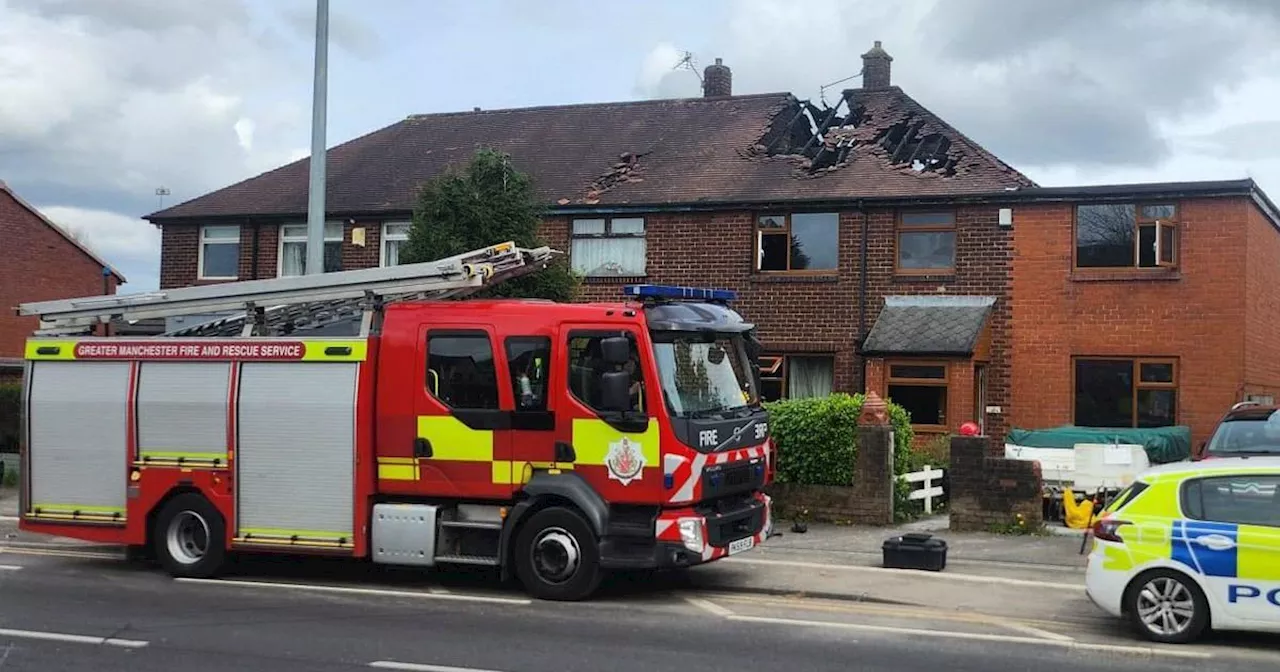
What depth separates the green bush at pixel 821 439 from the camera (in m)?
14.7

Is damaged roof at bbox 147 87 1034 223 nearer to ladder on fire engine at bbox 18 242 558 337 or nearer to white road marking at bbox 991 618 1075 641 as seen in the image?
ladder on fire engine at bbox 18 242 558 337

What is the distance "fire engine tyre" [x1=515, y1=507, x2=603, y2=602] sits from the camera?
398 inches

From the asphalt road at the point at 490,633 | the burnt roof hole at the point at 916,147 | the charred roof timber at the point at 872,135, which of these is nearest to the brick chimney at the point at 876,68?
the charred roof timber at the point at 872,135

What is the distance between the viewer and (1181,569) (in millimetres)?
8398

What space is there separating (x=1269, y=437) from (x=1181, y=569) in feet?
16.1

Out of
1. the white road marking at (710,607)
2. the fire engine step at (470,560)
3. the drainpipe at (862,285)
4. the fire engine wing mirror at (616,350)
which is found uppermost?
the drainpipe at (862,285)

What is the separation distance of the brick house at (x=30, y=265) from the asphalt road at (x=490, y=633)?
95.8ft

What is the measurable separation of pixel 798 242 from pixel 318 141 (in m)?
9.59

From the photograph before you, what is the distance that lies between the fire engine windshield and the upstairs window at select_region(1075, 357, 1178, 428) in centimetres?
1029

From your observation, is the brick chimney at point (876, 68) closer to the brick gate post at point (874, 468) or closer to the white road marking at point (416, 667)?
the brick gate post at point (874, 468)

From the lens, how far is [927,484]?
15633 mm

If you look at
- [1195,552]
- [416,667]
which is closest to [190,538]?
[416,667]

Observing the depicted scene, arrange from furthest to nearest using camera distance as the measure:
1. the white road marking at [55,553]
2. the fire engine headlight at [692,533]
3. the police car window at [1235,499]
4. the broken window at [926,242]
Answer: the broken window at [926,242] → the white road marking at [55,553] → the fire engine headlight at [692,533] → the police car window at [1235,499]

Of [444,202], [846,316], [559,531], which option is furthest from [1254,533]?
[846,316]
